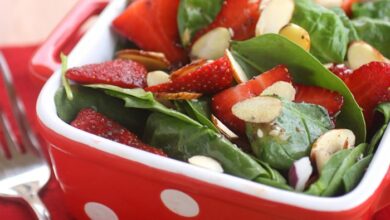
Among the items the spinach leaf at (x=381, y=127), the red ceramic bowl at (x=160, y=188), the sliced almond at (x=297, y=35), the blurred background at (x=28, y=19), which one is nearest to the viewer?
the red ceramic bowl at (x=160, y=188)

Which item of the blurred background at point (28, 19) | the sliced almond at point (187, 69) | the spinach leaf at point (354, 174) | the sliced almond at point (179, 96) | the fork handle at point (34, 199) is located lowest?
the blurred background at point (28, 19)

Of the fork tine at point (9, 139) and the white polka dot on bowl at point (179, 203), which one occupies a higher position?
the white polka dot on bowl at point (179, 203)

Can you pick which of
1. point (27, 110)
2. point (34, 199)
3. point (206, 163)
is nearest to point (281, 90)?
point (206, 163)

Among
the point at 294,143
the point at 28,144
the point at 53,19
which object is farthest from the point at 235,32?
the point at 53,19

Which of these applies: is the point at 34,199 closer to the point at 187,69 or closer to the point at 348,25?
the point at 187,69

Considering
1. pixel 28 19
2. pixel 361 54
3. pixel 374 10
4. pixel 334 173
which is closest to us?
pixel 334 173

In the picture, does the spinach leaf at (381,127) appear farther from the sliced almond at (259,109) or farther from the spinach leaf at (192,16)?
the spinach leaf at (192,16)

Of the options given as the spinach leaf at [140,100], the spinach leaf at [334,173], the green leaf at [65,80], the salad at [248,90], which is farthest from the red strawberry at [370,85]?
the green leaf at [65,80]
